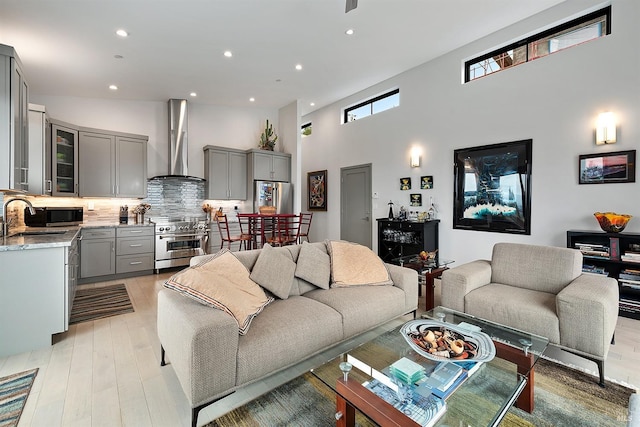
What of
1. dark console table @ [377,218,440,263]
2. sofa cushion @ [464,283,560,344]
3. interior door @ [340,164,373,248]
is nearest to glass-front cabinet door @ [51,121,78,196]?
interior door @ [340,164,373,248]

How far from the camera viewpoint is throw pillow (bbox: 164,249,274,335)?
1.81m

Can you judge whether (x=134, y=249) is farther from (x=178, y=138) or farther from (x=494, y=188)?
(x=494, y=188)

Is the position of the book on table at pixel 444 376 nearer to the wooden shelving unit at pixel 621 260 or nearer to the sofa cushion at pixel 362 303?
the sofa cushion at pixel 362 303

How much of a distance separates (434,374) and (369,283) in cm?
128

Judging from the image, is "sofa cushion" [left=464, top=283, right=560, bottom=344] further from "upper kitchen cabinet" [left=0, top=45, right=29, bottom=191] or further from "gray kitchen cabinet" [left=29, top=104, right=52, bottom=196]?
"gray kitchen cabinet" [left=29, top=104, right=52, bottom=196]

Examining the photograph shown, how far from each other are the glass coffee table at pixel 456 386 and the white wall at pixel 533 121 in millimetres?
2663

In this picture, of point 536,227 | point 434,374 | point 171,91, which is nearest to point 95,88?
point 171,91

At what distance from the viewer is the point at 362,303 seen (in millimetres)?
2322

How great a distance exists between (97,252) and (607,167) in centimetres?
684

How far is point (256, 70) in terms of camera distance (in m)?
4.70

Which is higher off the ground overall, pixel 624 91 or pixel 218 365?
pixel 624 91

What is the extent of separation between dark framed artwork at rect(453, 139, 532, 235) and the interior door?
6.22 ft

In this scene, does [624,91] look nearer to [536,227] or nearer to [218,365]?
[536,227]

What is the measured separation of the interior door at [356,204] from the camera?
619 cm
